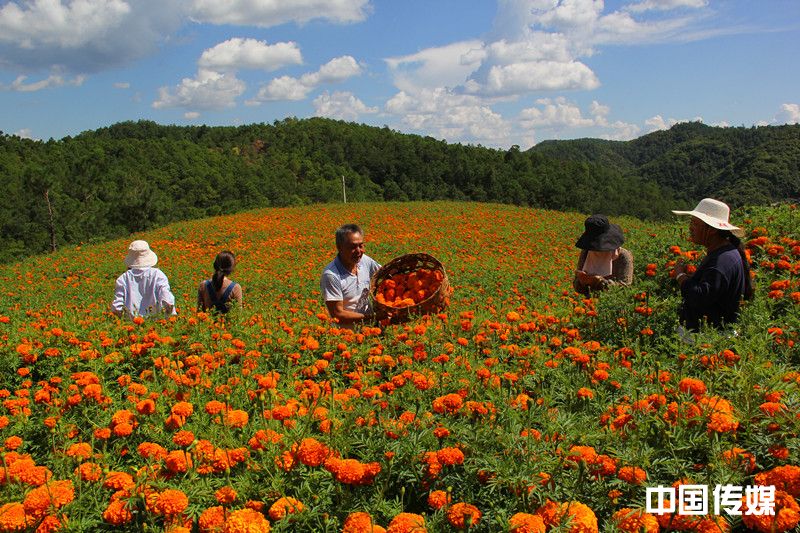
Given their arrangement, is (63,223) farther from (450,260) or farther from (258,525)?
(258,525)

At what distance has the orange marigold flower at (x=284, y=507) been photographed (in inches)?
57.4

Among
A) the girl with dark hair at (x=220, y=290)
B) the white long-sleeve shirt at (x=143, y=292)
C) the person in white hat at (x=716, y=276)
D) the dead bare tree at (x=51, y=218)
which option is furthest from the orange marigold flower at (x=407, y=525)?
the dead bare tree at (x=51, y=218)

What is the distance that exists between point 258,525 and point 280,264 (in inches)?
569

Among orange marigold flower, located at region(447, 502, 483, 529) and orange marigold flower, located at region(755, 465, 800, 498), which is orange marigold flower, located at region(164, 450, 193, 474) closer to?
orange marigold flower, located at region(447, 502, 483, 529)

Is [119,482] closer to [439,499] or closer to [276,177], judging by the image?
[439,499]

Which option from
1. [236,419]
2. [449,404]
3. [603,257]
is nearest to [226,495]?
[236,419]

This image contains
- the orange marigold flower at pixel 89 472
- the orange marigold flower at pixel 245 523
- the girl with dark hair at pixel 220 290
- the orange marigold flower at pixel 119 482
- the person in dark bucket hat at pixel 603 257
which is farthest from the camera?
the girl with dark hair at pixel 220 290

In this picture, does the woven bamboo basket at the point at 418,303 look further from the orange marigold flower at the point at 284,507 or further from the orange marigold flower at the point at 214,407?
the orange marigold flower at the point at 284,507

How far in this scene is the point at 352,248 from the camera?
3961mm

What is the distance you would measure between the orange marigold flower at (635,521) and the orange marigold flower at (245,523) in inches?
36.8

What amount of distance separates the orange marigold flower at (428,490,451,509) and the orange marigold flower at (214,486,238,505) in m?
0.58

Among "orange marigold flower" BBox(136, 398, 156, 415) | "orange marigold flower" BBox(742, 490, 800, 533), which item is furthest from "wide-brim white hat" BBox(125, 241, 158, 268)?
"orange marigold flower" BBox(742, 490, 800, 533)

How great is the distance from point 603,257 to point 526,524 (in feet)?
12.1

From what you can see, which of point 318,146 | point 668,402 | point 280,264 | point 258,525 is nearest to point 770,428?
point 668,402
